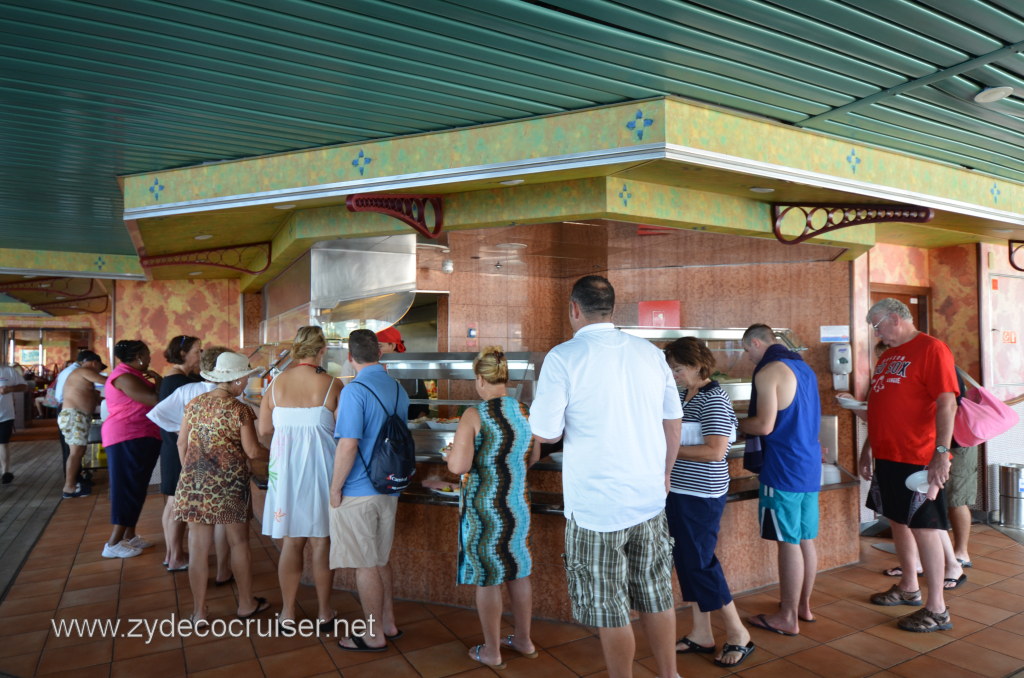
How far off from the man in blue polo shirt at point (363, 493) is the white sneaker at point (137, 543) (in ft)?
8.43

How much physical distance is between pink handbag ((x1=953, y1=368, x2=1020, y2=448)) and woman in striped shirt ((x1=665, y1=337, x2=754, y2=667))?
189cm

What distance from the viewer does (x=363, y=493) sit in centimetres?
325

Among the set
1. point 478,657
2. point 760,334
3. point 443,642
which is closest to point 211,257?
point 443,642

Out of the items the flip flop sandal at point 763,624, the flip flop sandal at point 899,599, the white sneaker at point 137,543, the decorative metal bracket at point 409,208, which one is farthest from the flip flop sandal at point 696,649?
the white sneaker at point 137,543

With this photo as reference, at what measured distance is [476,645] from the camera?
330 centimetres

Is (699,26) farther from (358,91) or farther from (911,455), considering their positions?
(911,455)

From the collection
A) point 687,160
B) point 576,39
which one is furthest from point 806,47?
point 576,39

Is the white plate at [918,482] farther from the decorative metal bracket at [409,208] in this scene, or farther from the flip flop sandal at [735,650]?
the decorative metal bracket at [409,208]

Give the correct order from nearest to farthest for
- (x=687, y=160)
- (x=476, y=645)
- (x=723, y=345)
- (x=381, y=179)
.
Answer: (x=476, y=645), (x=687, y=160), (x=381, y=179), (x=723, y=345)

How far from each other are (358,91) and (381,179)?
0.76 meters

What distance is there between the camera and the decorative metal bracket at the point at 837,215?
473 centimetres

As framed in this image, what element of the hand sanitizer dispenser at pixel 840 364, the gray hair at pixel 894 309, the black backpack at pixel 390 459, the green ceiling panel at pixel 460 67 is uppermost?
the green ceiling panel at pixel 460 67

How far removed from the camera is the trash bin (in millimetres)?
5773

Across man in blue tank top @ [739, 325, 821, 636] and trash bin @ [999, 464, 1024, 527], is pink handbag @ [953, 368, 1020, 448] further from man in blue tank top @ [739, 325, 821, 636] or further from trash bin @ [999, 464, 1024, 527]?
trash bin @ [999, 464, 1024, 527]
